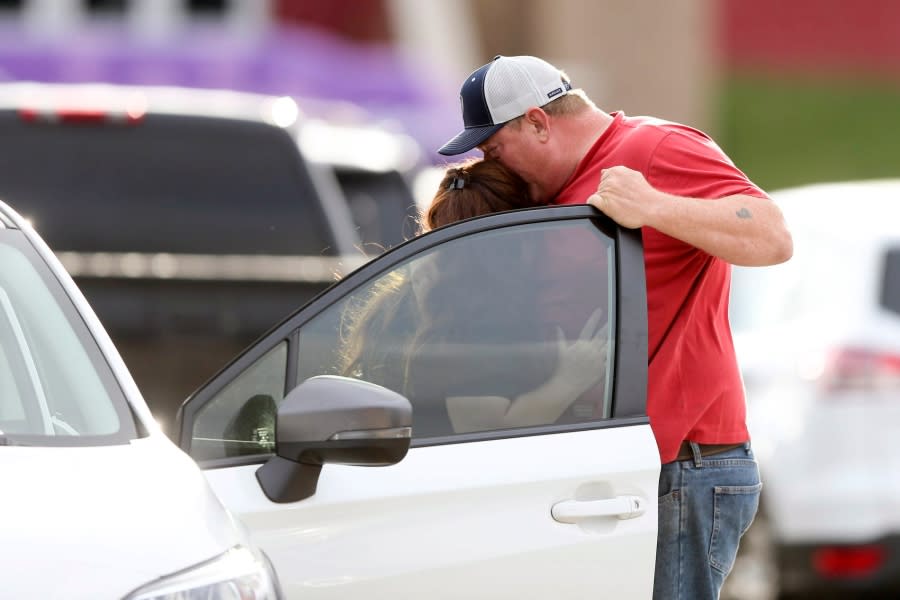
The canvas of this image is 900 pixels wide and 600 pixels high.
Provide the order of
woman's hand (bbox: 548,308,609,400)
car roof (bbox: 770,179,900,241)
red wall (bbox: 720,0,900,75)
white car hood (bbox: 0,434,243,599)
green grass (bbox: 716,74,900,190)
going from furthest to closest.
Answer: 1. red wall (bbox: 720,0,900,75)
2. green grass (bbox: 716,74,900,190)
3. car roof (bbox: 770,179,900,241)
4. woman's hand (bbox: 548,308,609,400)
5. white car hood (bbox: 0,434,243,599)

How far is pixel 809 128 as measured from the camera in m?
33.3

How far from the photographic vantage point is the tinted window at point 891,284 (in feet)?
20.5

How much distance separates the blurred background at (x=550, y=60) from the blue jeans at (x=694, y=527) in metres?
2.50

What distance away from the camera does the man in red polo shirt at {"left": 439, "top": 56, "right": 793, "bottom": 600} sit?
11.0 feet

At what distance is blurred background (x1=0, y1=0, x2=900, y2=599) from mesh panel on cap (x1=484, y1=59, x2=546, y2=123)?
236cm

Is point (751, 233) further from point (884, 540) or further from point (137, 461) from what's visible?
point (884, 540)

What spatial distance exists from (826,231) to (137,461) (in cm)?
435

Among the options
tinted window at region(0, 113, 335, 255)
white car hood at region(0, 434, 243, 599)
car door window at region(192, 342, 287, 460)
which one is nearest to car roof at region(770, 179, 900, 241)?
tinted window at region(0, 113, 335, 255)

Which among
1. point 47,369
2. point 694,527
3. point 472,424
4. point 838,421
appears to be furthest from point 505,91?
point 838,421

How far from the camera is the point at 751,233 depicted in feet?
11.0

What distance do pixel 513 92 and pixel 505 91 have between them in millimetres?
19

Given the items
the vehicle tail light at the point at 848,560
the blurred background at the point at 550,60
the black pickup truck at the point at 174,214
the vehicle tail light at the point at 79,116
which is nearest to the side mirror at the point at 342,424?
the blurred background at the point at 550,60

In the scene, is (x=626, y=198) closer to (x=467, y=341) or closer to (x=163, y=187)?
(x=467, y=341)

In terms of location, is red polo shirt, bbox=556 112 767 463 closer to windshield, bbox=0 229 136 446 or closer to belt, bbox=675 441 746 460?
belt, bbox=675 441 746 460
